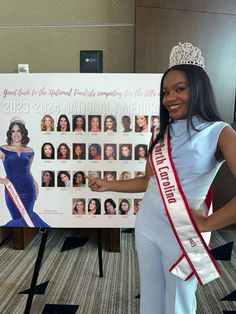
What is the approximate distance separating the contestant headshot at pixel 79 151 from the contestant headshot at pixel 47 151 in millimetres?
111

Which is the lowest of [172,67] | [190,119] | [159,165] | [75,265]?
[75,265]

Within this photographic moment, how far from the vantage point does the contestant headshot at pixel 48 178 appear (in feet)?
5.29

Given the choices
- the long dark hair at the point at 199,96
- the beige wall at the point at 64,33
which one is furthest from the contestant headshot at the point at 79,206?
the beige wall at the point at 64,33

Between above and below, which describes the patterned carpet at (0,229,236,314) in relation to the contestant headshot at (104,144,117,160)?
below

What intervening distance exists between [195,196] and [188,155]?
0.14 metres

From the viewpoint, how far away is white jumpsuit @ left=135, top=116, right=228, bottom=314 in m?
0.97

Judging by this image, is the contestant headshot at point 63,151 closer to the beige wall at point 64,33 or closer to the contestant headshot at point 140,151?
the contestant headshot at point 140,151

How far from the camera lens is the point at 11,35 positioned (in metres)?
2.55

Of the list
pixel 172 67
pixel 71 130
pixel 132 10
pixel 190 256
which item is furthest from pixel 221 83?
pixel 190 256

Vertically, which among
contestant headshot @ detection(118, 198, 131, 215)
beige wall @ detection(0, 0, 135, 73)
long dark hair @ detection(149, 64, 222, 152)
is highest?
beige wall @ detection(0, 0, 135, 73)

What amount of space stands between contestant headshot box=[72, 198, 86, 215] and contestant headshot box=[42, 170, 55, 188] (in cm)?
15

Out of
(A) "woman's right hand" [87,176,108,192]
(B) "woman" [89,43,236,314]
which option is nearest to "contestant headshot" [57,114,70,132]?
(A) "woman's right hand" [87,176,108,192]

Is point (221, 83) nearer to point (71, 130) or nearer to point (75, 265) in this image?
point (71, 130)

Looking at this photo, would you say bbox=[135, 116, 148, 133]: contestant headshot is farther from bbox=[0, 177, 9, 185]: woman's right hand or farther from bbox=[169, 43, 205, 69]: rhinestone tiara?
bbox=[0, 177, 9, 185]: woman's right hand
